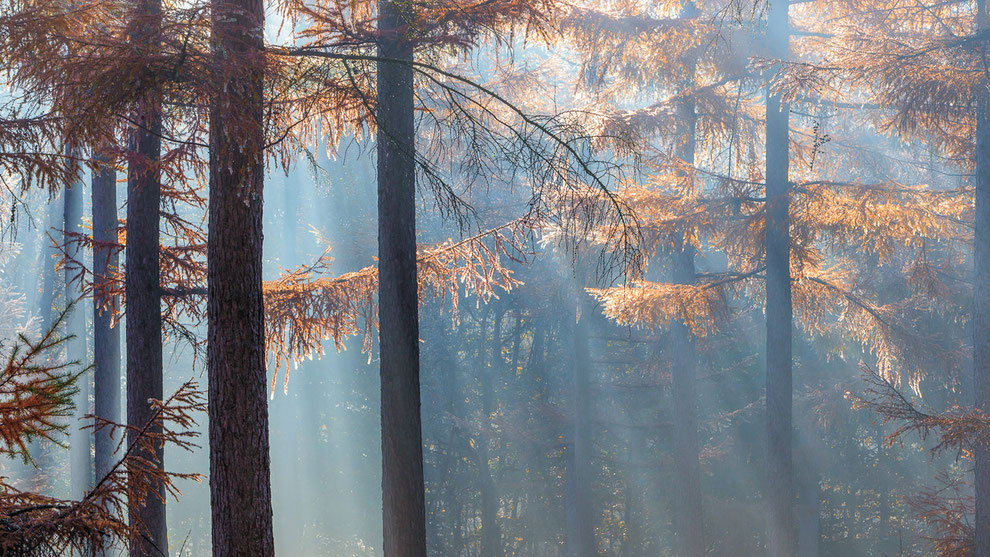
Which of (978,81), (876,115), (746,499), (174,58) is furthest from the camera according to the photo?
(746,499)

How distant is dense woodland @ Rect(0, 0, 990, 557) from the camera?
4.81 meters

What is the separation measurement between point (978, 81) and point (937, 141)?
2059 mm

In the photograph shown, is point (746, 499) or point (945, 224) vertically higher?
point (945, 224)

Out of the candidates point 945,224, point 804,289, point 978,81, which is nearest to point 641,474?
point 804,289

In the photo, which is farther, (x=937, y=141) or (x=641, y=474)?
(x=641, y=474)

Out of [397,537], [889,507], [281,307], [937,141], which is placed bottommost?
[889,507]

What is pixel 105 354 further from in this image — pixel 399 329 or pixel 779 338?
pixel 779 338

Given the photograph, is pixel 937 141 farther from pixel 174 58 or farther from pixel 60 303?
pixel 60 303

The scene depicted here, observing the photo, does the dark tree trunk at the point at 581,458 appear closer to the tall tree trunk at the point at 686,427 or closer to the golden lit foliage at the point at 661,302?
the tall tree trunk at the point at 686,427

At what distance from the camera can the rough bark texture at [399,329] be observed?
672cm

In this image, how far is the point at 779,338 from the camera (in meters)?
12.0

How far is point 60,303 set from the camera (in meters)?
19.2

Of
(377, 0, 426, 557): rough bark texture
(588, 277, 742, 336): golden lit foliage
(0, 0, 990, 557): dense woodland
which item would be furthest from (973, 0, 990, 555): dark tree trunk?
(377, 0, 426, 557): rough bark texture

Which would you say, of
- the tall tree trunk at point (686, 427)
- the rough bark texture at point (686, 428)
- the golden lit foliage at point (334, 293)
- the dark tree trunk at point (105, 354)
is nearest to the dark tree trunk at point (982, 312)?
the tall tree trunk at point (686, 427)
